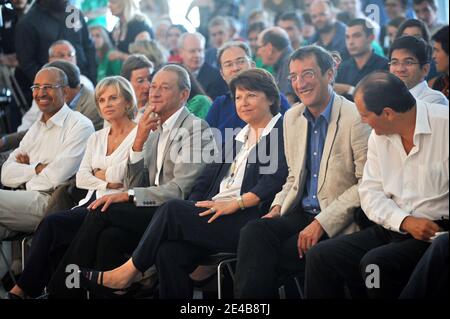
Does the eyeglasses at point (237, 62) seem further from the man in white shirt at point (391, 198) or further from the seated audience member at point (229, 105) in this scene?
the man in white shirt at point (391, 198)

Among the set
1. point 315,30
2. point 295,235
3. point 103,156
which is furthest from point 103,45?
point 295,235

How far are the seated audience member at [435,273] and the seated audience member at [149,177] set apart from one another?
1.69 meters

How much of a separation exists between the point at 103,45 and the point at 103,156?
336cm

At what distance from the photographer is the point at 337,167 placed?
13.6ft

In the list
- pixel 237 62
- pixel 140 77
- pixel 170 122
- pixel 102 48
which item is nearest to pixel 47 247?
pixel 170 122

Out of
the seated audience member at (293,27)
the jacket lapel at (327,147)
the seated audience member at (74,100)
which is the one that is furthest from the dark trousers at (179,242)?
the seated audience member at (293,27)

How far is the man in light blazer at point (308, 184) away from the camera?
159 inches

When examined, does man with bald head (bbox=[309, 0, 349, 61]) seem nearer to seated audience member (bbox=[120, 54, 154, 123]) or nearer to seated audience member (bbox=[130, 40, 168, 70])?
seated audience member (bbox=[130, 40, 168, 70])

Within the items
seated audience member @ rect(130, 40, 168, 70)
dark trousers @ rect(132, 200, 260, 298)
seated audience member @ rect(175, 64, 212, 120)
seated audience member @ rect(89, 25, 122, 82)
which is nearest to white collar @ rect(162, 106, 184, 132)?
seated audience member @ rect(175, 64, 212, 120)

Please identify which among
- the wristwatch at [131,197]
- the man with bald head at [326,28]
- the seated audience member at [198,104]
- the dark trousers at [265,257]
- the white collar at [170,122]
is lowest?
the dark trousers at [265,257]

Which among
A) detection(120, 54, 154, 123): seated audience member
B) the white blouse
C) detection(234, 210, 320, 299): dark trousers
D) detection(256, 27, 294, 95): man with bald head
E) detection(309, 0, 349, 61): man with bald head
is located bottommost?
detection(234, 210, 320, 299): dark trousers

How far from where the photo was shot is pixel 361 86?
383 centimetres

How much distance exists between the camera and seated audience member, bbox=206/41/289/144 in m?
4.95

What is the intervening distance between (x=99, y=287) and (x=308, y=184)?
115 cm
